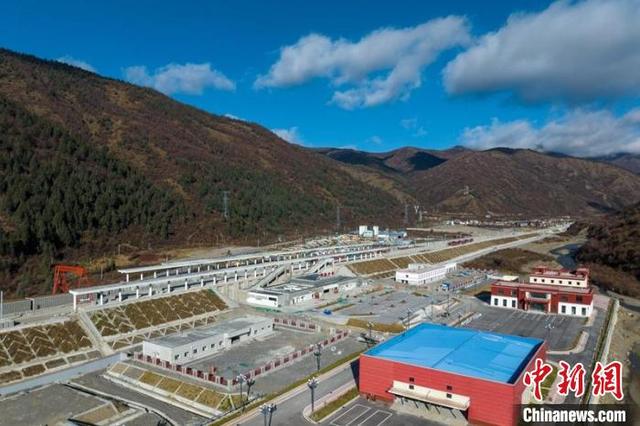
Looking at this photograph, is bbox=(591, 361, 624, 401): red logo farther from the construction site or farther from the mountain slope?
the mountain slope

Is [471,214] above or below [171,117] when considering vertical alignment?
below

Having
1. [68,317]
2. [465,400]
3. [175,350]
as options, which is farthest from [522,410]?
[68,317]

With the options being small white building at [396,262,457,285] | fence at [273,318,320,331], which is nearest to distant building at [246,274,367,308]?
fence at [273,318,320,331]

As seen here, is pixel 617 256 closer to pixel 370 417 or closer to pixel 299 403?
pixel 370 417

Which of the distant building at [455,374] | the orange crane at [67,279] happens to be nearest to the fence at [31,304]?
the orange crane at [67,279]

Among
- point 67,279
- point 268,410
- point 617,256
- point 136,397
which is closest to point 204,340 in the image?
point 136,397

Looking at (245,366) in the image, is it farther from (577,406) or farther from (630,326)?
(630,326)
